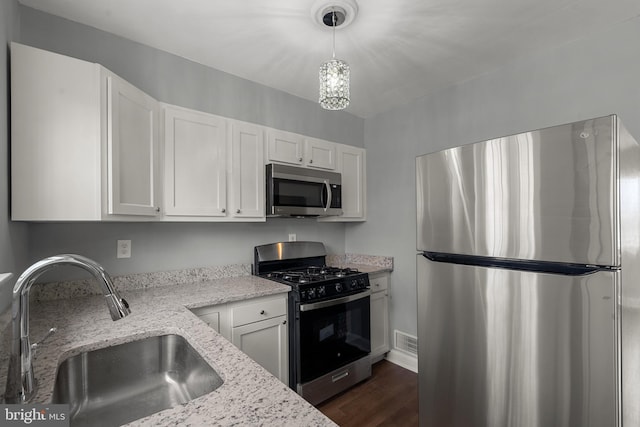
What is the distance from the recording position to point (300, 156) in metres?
2.69

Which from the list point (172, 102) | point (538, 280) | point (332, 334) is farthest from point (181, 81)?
point (538, 280)

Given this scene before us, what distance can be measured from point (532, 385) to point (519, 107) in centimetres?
192

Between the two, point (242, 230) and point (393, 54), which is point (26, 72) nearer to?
point (242, 230)

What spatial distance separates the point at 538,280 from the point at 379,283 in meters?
1.72

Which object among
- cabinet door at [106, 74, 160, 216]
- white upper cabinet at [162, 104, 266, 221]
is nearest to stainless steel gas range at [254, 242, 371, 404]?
white upper cabinet at [162, 104, 266, 221]

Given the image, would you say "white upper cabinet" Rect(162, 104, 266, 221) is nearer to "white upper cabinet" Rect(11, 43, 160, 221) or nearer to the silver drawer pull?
"white upper cabinet" Rect(11, 43, 160, 221)

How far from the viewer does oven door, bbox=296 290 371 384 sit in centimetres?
215

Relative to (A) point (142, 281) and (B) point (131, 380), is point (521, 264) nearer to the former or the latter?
(B) point (131, 380)

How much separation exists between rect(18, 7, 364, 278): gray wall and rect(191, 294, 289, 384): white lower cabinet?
0.62 meters

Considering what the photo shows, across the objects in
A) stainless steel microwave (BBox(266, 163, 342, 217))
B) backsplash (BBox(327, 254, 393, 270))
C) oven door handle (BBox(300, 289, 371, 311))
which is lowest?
oven door handle (BBox(300, 289, 371, 311))

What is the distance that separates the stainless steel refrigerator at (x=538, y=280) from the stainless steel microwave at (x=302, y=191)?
123 cm

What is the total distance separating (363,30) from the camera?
1.86 m

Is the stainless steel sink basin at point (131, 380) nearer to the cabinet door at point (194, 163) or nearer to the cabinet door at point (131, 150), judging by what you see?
the cabinet door at point (131, 150)

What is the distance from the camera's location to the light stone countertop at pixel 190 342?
690mm
